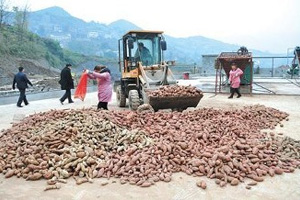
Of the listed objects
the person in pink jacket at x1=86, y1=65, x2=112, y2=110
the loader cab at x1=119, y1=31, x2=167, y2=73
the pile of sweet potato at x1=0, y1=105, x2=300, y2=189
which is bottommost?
the pile of sweet potato at x1=0, y1=105, x2=300, y2=189

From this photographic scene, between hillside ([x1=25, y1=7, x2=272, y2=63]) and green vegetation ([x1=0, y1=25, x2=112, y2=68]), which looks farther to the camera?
hillside ([x1=25, y1=7, x2=272, y2=63])

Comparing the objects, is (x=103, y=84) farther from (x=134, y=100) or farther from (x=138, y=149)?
(x=138, y=149)

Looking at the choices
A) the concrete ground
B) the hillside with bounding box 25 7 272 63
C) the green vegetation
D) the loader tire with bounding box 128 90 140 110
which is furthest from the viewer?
the hillside with bounding box 25 7 272 63

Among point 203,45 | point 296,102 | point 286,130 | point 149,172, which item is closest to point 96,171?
point 149,172

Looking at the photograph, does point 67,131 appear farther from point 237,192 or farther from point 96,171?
point 237,192

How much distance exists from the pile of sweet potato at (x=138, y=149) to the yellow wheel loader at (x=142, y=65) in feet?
9.13

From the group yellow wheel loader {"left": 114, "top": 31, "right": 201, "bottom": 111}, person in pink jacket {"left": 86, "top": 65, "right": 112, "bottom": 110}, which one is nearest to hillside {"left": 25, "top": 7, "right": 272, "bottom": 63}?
yellow wheel loader {"left": 114, "top": 31, "right": 201, "bottom": 111}

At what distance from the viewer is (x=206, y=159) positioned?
4.83 metres

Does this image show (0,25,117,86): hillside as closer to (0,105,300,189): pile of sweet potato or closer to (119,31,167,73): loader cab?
(119,31,167,73): loader cab

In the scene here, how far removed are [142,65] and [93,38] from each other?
2554 inches

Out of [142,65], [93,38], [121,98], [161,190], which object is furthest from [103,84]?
[93,38]

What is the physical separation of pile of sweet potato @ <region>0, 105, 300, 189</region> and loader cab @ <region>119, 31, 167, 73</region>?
147 inches

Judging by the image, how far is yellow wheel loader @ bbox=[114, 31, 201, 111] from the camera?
9.53 m

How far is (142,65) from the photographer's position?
32.9 ft
